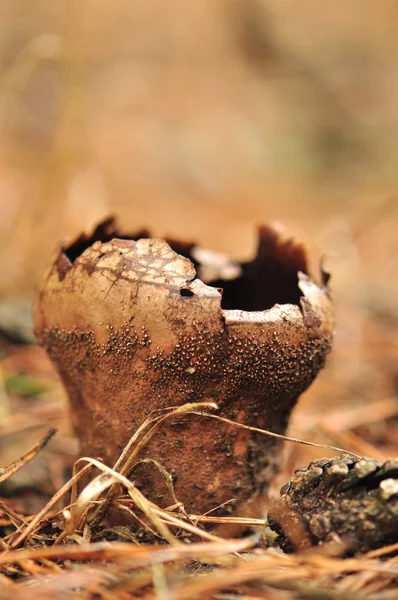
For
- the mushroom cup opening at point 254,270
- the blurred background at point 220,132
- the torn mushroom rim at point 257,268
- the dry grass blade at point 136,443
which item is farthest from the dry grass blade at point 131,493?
the blurred background at point 220,132

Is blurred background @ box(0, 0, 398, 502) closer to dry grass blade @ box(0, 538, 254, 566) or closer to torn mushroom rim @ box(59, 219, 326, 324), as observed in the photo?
torn mushroom rim @ box(59, 219, 326, 324)

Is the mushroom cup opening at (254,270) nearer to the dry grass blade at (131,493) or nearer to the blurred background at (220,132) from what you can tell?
the dry grass blade at (131,493)

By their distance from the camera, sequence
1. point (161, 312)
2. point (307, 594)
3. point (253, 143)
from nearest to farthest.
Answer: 1. point (307, 594)
2. point (161, 312)
3. point (253, 143)

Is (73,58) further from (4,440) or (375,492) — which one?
(375,492)

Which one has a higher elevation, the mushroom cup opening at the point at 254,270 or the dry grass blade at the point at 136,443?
the mushroom cup opening at the point at 254,270

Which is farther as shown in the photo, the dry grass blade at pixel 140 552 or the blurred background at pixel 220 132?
the blurred background at pixel 220 132

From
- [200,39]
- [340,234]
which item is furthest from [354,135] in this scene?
[340,234]
